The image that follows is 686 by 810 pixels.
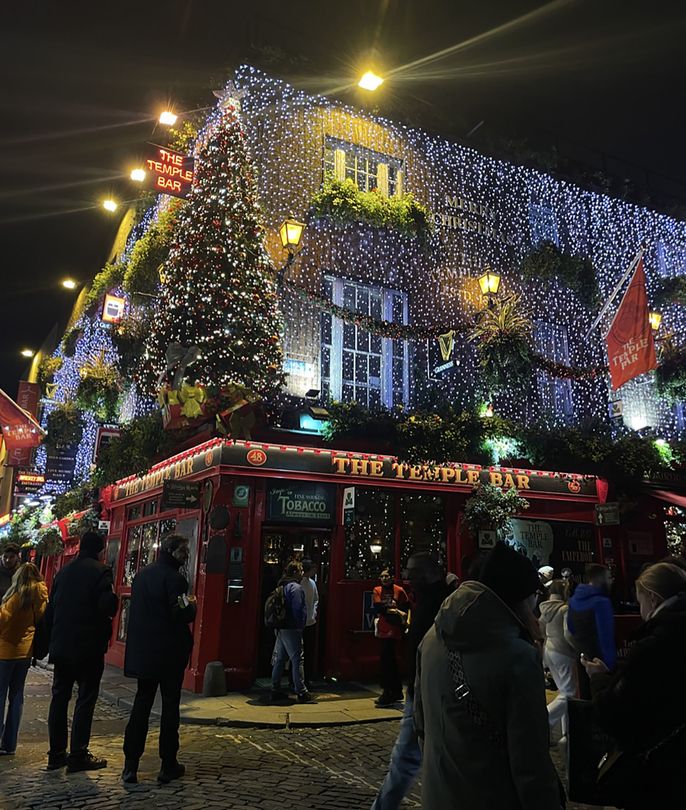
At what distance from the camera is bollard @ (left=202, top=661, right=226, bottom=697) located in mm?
10047

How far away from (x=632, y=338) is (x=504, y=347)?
8.76 feet

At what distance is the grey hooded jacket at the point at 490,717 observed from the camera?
2137 millimetres

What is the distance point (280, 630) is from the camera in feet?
31.8

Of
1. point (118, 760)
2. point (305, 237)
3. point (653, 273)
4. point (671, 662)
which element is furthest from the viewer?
point (653, 273)

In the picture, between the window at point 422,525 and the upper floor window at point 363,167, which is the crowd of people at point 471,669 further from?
the upper floor window at point 363,167

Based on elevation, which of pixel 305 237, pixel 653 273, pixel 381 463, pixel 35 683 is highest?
pixel 653 273

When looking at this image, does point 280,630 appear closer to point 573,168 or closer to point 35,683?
point 35,683

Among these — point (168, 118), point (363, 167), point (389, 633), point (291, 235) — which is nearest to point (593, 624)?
point (389, 633)

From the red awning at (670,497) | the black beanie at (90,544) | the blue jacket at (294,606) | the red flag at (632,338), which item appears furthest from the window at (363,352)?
the black beanie at (90,544)

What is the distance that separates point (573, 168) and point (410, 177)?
6.28 meters

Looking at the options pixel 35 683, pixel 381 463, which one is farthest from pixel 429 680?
pixel 35 683

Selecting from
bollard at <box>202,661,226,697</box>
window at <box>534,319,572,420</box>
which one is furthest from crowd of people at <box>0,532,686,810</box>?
window at <box>534,319,572,420</box>

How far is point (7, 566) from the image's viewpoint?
7.70 metres

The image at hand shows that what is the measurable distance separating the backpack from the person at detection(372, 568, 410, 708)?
1.65 meters
